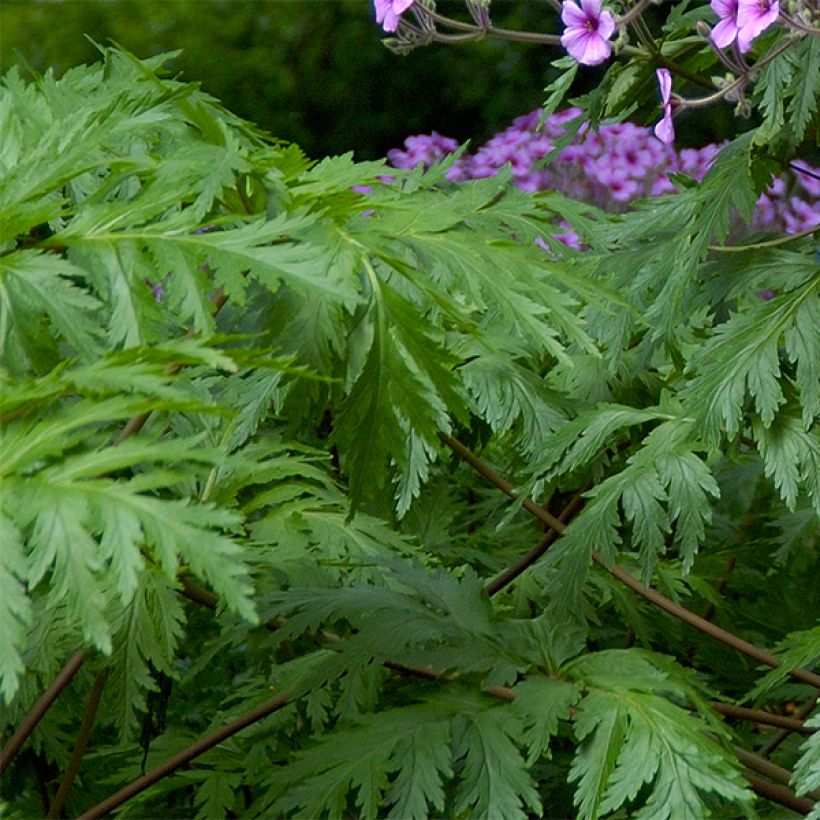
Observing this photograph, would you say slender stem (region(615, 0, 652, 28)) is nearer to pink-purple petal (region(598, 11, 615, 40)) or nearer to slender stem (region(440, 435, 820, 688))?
pink-purple petal (region(598, 11, 615, 40))

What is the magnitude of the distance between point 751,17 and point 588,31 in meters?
0.21

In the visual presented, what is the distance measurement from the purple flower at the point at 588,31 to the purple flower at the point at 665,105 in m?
0.08

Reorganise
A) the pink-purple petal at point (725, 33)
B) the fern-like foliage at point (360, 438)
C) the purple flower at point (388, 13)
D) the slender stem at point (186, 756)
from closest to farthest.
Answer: the fern-like foliage at point (360, 438)
the slender stem at point (186, 756)
the pink-purple petal at point (725, 33)
the purple flower at point (388, 13)

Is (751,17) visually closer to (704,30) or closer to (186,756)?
(704,30)

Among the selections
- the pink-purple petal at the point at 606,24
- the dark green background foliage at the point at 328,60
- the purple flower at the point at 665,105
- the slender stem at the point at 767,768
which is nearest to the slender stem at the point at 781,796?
the slender stem at the point at 767,768

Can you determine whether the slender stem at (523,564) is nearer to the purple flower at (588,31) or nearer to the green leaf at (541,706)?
the green leaf at (541,706)

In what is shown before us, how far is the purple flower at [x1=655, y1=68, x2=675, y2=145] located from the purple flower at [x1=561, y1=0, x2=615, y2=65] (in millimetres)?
84

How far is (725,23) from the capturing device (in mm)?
1633

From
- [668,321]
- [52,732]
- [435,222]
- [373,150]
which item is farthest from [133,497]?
[373,150]

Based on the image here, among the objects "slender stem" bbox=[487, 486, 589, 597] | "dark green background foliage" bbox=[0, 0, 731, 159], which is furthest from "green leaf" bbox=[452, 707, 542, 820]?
"dark green background foliage" bbox=[0, 0, 731, 159]

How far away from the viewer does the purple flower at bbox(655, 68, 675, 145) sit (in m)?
1.70

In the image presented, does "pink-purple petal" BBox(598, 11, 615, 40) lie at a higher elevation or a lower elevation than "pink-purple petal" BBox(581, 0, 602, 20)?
lower

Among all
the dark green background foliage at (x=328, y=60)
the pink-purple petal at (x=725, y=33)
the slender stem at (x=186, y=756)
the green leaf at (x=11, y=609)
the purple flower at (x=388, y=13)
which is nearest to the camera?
the green leaf at (x=11, y=609)

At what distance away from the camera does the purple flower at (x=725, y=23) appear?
5.32 feet
